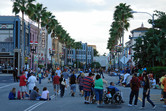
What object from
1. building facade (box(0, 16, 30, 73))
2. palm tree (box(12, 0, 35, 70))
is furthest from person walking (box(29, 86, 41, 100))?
building facade (box(0, 16, 30, 73))

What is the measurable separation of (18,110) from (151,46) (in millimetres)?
29728

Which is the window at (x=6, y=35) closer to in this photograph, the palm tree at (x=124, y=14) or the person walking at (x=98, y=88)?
the palm tree at (x=124, y=14)

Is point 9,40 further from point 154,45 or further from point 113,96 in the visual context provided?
point 113,96

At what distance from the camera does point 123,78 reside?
39906mm

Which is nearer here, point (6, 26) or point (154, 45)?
point (154, 45)

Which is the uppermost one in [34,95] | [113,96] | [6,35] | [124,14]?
[124,14]

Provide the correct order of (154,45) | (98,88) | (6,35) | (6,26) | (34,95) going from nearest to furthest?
(98,88) < (34,95) < (154,45) < (6,26) < (6,35)

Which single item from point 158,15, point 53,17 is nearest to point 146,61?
point 158,15

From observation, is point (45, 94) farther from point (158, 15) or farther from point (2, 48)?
point (2, 48)

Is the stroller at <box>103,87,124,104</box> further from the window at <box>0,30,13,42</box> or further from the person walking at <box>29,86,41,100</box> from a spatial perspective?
the window at <box>0,30,13,42</box>

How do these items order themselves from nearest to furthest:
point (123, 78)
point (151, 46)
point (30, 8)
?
point (123, 78)
point (151, 46)
point (30, 8)

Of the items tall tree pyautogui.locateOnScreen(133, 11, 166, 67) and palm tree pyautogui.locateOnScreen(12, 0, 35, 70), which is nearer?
tall tree pyautogui.locateOnScreen(133, 11, 166, 67)

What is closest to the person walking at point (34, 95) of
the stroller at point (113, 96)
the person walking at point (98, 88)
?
the stroller at point (113, 96)

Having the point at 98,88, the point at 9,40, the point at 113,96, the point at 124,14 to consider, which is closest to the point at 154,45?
the point at 113,96
